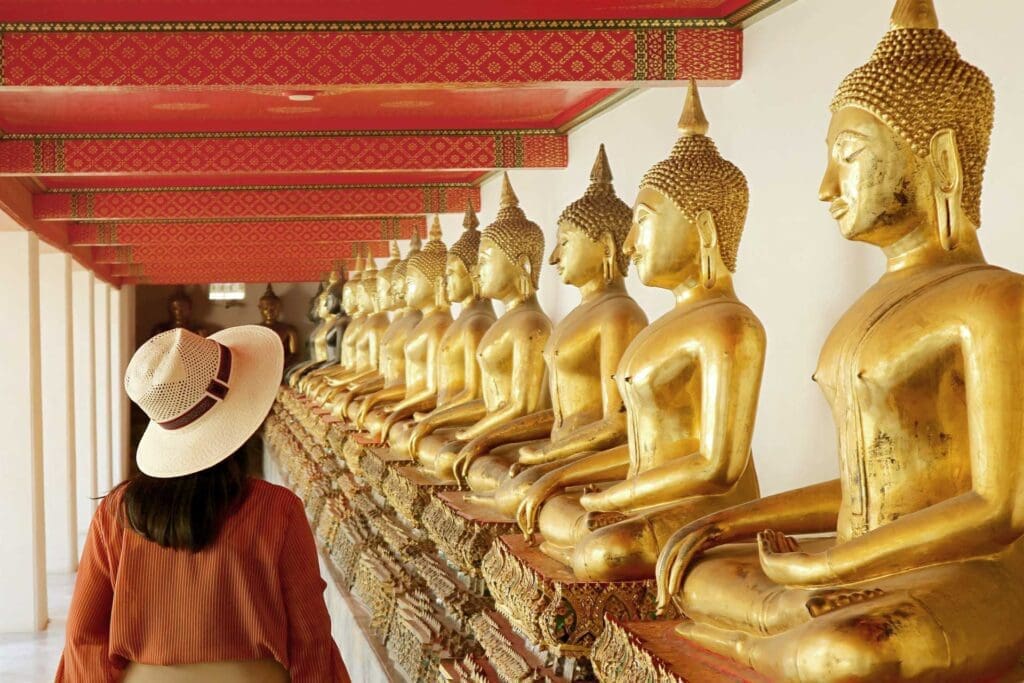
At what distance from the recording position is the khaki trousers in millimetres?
2611

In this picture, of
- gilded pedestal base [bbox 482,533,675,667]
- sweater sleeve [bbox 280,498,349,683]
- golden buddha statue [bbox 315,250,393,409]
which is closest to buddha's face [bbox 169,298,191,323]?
golden buddha statue [bbox 315,250,393,409]

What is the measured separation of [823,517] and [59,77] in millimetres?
2996

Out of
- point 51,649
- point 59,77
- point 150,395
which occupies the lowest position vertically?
point 51,649

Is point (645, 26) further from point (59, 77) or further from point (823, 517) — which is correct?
point (823, 517)

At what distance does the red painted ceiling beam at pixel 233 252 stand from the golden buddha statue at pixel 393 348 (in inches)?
196

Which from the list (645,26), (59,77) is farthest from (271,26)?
(645,26)

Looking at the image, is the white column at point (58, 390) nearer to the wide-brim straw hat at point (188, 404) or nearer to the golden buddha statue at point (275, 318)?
the wide-brim straw hat at point (188, 404)

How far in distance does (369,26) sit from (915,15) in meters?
2.35

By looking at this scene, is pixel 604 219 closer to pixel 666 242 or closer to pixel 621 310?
pixel 621 310

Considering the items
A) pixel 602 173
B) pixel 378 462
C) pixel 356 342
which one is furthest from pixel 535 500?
pixel 356 342

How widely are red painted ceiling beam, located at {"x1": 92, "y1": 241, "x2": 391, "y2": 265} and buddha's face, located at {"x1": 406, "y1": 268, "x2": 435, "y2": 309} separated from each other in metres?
6.02

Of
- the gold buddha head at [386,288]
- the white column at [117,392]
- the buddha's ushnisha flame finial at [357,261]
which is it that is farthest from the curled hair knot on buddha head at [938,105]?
the white column at [117,392]

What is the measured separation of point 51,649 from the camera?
909 centimetres

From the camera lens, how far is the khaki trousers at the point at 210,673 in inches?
103
